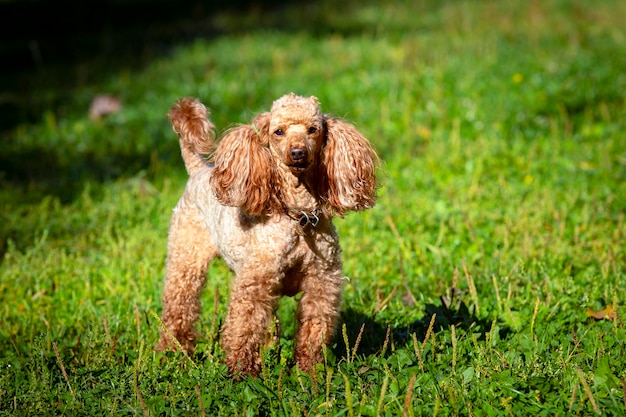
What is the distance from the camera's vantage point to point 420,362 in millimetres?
3609

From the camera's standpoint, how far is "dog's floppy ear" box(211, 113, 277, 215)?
12.3 feet

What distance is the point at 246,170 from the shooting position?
12.4ft

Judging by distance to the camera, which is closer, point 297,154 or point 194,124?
point 297,154

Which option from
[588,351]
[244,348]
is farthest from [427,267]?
[244,348]

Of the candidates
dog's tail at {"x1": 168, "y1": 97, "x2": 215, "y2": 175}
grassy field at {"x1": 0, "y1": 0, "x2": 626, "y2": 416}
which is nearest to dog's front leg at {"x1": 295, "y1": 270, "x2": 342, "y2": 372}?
grassy field at {"x1": 0, "y1": 0, "x2": 626, "y2": 416}

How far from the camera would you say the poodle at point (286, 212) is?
3.76m

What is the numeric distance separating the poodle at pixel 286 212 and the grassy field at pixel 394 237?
0.24 m

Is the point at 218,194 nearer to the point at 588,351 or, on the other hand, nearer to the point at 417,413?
the point at 417,413

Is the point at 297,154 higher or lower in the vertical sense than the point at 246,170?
higher

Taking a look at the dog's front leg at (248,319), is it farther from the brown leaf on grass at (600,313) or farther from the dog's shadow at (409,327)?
the brown leaf on grass at (600,313)

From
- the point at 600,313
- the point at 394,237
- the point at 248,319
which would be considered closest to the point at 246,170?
the point at 248,319

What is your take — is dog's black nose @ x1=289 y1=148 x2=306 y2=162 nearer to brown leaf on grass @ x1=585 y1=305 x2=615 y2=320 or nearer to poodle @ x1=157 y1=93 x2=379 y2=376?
poodle @ x1=157 y1=93 x2=379 y2=376

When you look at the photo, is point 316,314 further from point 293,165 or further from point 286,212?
point 293,165

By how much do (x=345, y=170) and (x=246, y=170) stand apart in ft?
1.60
